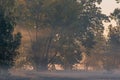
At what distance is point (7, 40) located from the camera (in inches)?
1636

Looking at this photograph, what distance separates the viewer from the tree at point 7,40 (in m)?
40.8

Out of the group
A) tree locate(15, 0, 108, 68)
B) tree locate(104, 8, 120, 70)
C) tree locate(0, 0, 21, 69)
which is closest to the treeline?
tree locate(15, 0, 108, 68)

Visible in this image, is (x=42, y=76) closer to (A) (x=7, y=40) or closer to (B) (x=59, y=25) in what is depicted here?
(B) (x=59, y=25)

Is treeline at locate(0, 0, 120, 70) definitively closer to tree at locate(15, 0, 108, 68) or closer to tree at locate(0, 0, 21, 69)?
tree at locate(15, 0, 108, 68)

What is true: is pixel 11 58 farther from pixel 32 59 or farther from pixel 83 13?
pixel 83 13

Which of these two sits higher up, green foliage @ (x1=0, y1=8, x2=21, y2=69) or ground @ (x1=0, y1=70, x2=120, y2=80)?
green foliage @ (x1=0, y1=8, x2=21, y2=69)

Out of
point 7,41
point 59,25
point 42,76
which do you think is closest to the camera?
point 7,41

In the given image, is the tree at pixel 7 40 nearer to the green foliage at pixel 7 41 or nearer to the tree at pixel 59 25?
the green foliage at pixel 7 41

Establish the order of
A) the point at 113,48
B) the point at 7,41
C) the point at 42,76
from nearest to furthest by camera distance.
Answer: the point at 7,41, the point at 42,76, the point at 113,48

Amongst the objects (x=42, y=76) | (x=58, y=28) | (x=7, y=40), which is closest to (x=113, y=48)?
(x=58, y=28)

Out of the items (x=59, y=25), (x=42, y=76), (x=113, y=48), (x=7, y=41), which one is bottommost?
(x=42, y=76)

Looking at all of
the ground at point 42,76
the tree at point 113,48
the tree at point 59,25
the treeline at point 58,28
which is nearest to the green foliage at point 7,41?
the ground at point 42,76

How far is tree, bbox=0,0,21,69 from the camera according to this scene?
40.8 m

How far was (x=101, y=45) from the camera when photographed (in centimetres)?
9931
